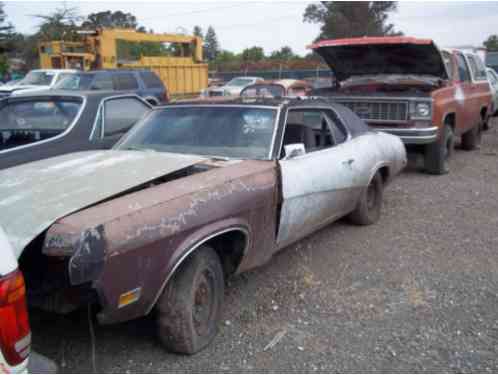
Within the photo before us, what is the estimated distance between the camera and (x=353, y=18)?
51.6 metres

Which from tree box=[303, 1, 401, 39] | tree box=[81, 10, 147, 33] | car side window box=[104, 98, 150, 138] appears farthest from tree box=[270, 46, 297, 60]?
car side window box=[104, 98, 150, 138]

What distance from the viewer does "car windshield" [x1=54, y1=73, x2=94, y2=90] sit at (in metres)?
12.8

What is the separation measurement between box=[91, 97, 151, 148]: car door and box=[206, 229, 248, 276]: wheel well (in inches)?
102

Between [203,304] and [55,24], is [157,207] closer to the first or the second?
[203,304]

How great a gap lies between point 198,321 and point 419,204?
4.23m

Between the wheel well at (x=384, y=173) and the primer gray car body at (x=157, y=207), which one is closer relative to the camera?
the primer gray car body at (x=157, y=207)

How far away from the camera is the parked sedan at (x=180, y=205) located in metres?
2.54

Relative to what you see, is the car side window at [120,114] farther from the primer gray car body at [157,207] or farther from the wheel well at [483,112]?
the wheel well at [483,112]

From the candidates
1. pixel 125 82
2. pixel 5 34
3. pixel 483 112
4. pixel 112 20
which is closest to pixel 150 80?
pixel 125 82

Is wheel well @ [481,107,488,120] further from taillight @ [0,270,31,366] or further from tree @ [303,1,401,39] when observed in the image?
tree @ [303,1,401,39]

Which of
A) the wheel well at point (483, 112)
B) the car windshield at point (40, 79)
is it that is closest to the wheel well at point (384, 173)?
the wheel well at point (483, 112)

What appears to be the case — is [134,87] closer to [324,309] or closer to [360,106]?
[360,106]

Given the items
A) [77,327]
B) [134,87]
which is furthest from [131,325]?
[134,87]

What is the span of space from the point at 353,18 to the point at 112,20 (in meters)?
28.4
